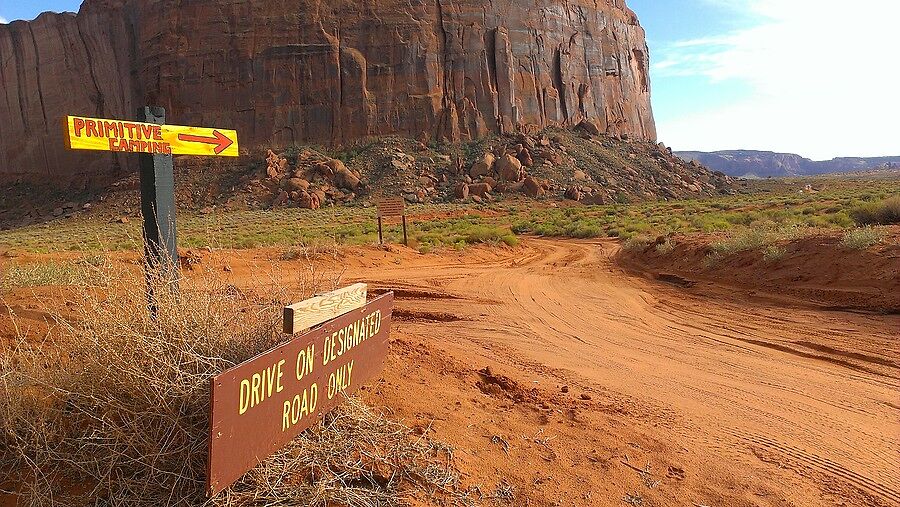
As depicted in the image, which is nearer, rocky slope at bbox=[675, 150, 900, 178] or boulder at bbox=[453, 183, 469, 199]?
boulder at bbox=[453, 183, 469, 199]

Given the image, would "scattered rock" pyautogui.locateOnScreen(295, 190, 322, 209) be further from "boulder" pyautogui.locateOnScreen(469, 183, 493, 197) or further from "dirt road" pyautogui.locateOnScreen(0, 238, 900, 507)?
"dirt road" pyautogui.locateOnScreen(0, 238, 900, 507)

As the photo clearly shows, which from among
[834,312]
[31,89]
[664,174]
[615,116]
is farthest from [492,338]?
[31,89]

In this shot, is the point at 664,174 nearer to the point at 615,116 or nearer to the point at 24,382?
the point at 615,116

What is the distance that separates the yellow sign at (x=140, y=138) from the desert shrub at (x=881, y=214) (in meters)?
14.1

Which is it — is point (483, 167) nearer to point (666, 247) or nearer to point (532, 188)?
point (532, 188)

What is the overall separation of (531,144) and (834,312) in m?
41.9

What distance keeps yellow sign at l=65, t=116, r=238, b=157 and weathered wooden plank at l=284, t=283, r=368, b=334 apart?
2590 mm

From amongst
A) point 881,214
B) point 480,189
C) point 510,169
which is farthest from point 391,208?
point 510,169

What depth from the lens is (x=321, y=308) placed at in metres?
3.43

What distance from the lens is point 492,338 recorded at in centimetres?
753

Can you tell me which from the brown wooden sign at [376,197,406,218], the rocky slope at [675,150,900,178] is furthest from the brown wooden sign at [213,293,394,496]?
the rocky slope at [675,150,900,178]

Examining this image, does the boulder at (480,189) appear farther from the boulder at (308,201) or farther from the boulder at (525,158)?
the boulder at (308,201)

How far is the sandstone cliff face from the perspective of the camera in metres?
49.4

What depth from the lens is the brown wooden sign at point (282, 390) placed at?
2537 millimetres
